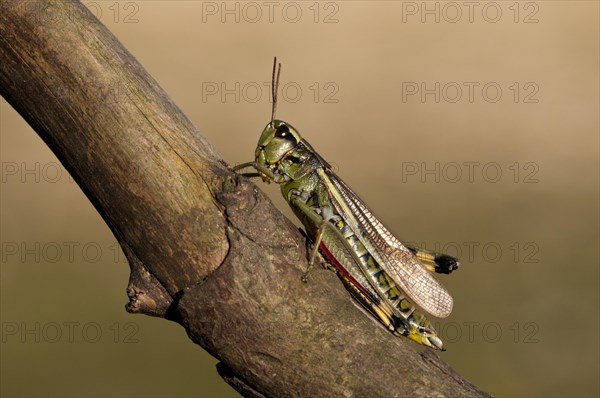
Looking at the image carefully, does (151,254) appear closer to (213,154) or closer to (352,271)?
(213,154)

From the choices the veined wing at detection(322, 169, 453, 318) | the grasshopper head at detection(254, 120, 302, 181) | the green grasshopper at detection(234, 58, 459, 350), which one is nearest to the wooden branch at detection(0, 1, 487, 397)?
→ the green grasshopper at detection(234, 58, 459, 350)

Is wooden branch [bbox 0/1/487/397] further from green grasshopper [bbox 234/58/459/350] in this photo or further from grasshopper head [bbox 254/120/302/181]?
grasshopper head [bbox 254/120/302/181]

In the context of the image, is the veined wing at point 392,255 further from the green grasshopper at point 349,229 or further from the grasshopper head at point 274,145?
the grasshopper head at point 274,145

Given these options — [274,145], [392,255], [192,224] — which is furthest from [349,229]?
[192,224]

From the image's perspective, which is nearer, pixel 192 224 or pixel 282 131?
pixel 192 224

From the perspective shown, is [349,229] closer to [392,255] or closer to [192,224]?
[392,255]

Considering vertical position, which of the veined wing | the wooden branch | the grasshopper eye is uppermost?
the grasshopper eye

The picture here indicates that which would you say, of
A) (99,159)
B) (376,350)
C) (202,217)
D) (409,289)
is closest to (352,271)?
(409,289)

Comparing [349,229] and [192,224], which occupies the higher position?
[349,229]
